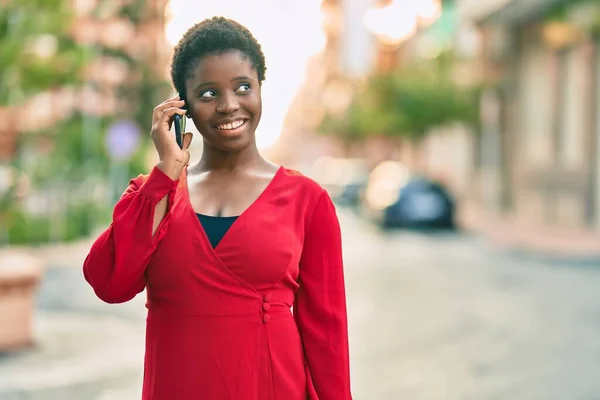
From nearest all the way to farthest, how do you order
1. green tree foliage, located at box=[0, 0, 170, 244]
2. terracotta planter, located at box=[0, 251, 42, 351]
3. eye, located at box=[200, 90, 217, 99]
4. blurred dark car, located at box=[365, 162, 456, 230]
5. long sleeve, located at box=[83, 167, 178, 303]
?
long sleeve, located at box=[83, 167, 178, 303]
eye, located at box=[200, 90, 217, 99]
terracotta planter, located at box=[0, 251, 42, 351]
green tree foliage, located at box=[0, 0, 170, 244]
blurred dark car, located at box=[365, 162, 456, 230]

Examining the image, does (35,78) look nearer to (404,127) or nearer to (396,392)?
(396,392)

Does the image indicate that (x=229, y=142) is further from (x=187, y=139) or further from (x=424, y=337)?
(x=424, y=337)

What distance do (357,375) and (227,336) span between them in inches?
196

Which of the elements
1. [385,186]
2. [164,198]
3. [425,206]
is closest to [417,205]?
[425,206]

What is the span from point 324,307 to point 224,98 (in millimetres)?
586

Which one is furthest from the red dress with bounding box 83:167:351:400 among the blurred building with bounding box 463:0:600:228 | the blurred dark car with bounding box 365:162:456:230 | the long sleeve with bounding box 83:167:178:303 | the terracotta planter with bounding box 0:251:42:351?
the blurred dark car with bounding box 365:162:456:230

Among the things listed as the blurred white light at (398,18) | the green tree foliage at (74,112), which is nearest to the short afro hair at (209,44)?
the green tree foliage at (74,112)

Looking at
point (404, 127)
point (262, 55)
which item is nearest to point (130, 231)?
point (262, 55)

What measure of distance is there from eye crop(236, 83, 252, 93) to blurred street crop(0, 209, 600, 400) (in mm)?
4317

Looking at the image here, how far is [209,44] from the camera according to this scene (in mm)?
2311

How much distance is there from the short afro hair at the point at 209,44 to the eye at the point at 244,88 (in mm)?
58

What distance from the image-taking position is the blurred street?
6.71 meters

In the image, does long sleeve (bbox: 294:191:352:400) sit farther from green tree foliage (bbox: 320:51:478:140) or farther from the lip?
green tree foliage (bbox: 320:51:478:140)

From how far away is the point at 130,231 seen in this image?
2.23m
